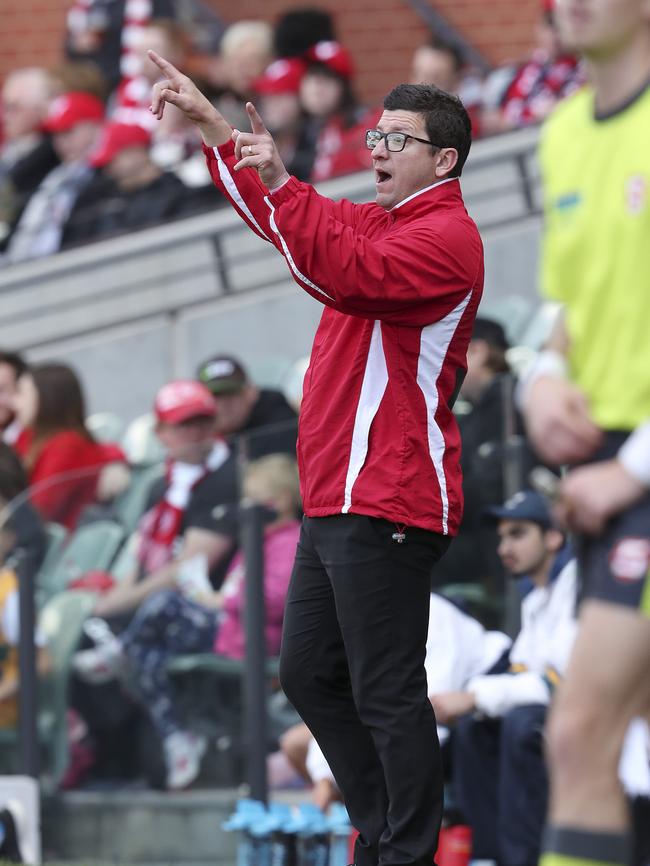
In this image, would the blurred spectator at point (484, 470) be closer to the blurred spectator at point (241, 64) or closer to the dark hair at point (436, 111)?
the dark hair at point (436, 111)

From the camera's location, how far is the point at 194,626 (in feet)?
23.9

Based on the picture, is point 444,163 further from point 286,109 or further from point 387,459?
point 286,109

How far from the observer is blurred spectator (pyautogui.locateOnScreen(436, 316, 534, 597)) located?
271 inches

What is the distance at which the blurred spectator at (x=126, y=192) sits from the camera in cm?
1123

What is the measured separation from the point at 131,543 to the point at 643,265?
15.2 ft

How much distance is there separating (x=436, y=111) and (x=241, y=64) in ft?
25.7

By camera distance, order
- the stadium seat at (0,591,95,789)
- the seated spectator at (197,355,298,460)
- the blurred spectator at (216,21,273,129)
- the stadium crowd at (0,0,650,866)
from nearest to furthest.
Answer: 1. the stadium crowd at (0,0,650,866)
2. the stadium seat at (0,591,95,789)
3. the seated spectator at (197,355,298,460)
4. the blurred spectator at (216,21,273,129)

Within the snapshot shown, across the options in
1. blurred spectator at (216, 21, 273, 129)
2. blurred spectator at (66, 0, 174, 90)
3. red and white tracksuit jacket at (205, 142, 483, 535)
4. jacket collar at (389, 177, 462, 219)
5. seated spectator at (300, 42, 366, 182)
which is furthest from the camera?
blurred spectator at (66, 0, 174, 90)

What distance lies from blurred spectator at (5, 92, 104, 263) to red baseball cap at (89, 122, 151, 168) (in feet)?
0.82

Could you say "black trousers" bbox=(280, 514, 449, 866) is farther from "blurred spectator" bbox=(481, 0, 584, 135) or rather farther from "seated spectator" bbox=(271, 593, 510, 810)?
"blurred spectator" bbox=(481, 0, 584, 135)

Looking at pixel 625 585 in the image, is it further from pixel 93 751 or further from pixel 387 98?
pixel 93 751

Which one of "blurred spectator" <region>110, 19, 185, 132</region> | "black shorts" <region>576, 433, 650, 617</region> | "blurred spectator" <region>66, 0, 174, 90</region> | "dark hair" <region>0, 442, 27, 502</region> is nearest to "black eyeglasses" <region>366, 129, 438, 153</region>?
"black shorts" <region>576, 433, 650, 617</region>

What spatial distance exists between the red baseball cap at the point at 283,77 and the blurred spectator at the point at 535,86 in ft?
3.96

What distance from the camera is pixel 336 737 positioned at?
458 centimetres
